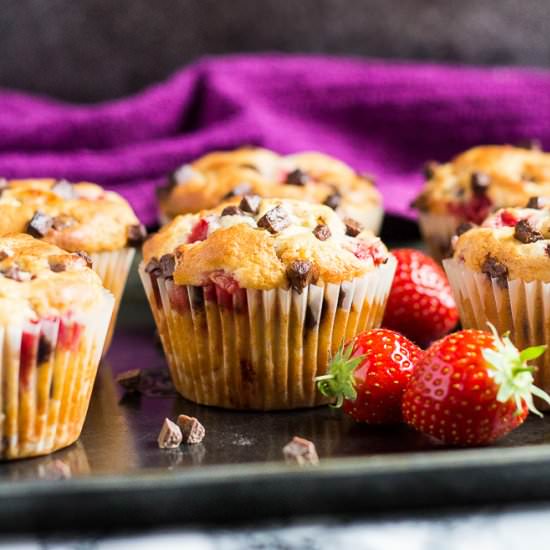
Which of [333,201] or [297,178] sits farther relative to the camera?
[297,178]

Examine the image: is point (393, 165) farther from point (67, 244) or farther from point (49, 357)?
point (49, 357)

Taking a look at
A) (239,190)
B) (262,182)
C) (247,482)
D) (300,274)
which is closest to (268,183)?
(262,182)

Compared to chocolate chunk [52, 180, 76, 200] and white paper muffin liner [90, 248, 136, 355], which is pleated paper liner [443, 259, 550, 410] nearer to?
white paper muffin liner [90, 248, 136, 355]

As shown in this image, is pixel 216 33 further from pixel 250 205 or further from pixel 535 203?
pixel 535 203

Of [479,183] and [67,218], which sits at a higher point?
[67,218]

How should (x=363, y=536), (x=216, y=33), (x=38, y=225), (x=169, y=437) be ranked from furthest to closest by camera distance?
1. (x=216, y=33)
2. (x=38, y=225)
3. (x=169, y=437)
4. (x=363, y=536)

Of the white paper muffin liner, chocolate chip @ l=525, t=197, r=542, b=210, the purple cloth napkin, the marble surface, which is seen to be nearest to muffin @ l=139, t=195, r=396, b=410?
the white paper muffin liner
